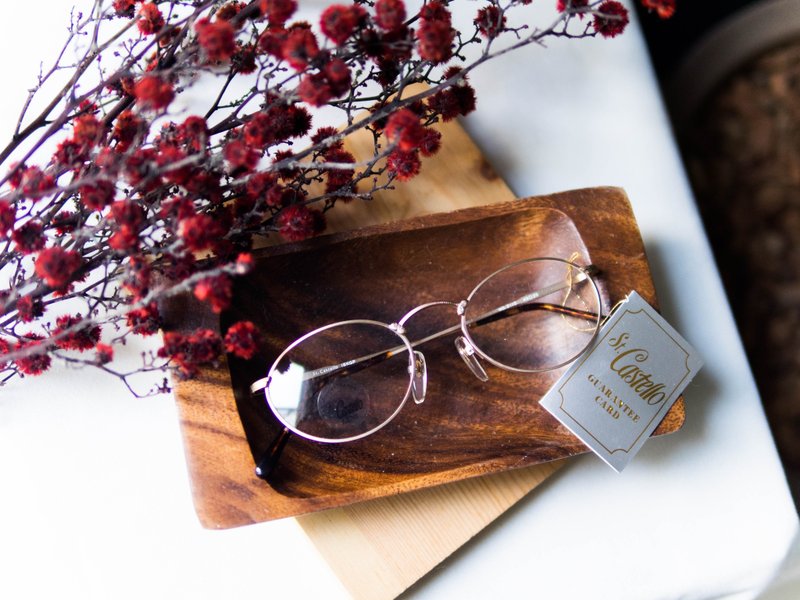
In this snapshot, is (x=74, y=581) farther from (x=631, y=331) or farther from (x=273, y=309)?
(x=631, y=331)

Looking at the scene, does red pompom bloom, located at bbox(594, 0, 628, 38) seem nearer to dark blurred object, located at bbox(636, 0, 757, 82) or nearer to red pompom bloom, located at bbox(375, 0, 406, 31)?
red pompom bloom, located at bbox(375, 0, 406, 31)

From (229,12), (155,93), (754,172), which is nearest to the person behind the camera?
(155,93)

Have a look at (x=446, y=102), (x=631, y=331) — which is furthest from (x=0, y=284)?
(x=631, y=331)

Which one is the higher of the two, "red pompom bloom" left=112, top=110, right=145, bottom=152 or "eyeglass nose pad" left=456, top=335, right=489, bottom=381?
"red pompom bloom" left=112, top=110, right=145, bottom=152

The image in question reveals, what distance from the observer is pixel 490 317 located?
525 mm

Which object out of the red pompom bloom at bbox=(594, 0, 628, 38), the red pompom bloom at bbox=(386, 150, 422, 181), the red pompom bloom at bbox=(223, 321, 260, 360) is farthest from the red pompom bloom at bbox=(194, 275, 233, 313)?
the red pompom bloom at bbox=(594, 0, 628, 38)

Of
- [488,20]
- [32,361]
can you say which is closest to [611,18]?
[488,20]

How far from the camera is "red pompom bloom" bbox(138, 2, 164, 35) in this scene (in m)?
0.45

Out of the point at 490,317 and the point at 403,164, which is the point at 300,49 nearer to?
the point at 403,164

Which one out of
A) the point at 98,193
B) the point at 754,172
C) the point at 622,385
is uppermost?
the point at 98,193

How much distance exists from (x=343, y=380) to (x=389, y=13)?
0.24 m

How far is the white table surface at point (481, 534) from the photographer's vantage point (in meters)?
0.53

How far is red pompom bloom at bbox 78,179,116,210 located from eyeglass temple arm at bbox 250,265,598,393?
18cm

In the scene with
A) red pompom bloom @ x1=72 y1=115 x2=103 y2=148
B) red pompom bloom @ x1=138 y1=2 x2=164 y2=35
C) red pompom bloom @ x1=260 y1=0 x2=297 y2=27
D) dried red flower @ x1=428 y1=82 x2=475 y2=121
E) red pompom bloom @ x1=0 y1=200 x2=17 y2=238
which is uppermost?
red pompom bloom @ x1=138 y1=2 x2=164 y2=35
